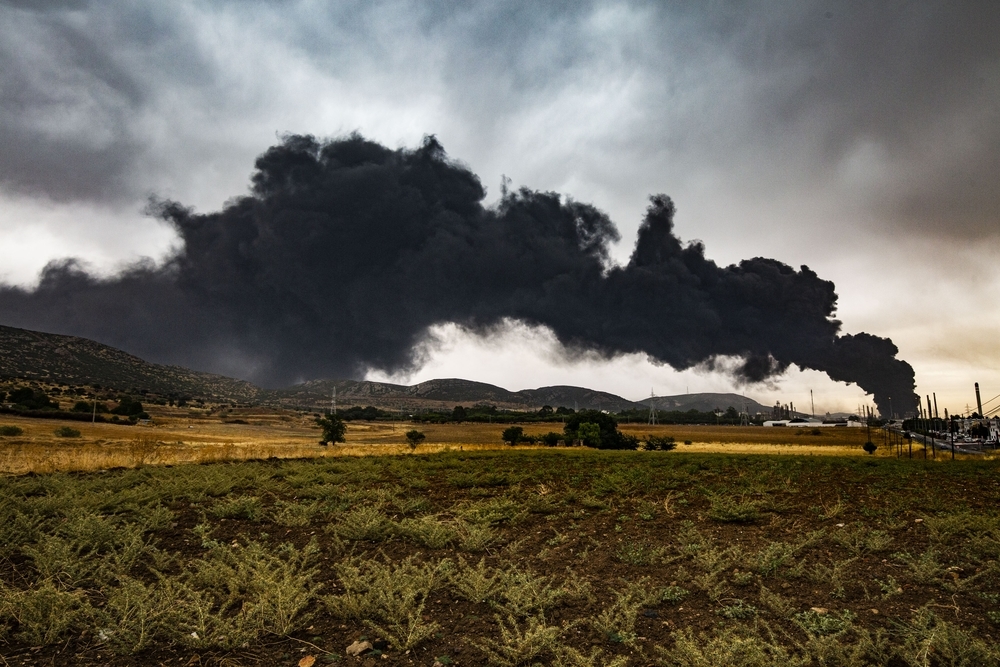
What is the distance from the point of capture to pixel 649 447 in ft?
255

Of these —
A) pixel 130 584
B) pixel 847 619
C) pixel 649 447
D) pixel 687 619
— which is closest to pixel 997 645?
pixel 847 619

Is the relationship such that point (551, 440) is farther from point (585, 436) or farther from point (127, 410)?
point (127, 410)

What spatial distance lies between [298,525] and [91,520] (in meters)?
4.12

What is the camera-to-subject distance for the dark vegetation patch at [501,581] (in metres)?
6.98

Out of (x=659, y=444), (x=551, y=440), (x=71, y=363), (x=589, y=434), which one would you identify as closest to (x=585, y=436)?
(x=589, y=434)

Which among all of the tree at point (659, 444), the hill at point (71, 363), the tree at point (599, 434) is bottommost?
the tree at point (659, 444)

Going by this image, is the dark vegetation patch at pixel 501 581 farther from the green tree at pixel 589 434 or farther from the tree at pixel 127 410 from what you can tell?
the tree at pixel 127 410

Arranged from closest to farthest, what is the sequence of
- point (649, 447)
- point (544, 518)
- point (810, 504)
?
point (544, 518)
point (810, 504)
point (649, 447)

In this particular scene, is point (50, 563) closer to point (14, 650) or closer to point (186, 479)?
point (14, 650)

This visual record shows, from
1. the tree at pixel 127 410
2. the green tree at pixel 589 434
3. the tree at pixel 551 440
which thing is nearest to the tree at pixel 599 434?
the green tree at pixel 589 434

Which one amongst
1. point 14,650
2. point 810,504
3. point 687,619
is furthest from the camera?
point 810,504

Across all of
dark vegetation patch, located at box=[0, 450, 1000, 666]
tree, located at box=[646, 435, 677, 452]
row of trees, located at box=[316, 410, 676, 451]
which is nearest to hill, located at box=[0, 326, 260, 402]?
row of trees, located at box=[316, 410, 676, 451]

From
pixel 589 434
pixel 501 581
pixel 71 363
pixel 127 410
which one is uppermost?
pixel 71 363

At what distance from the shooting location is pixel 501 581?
909cm
